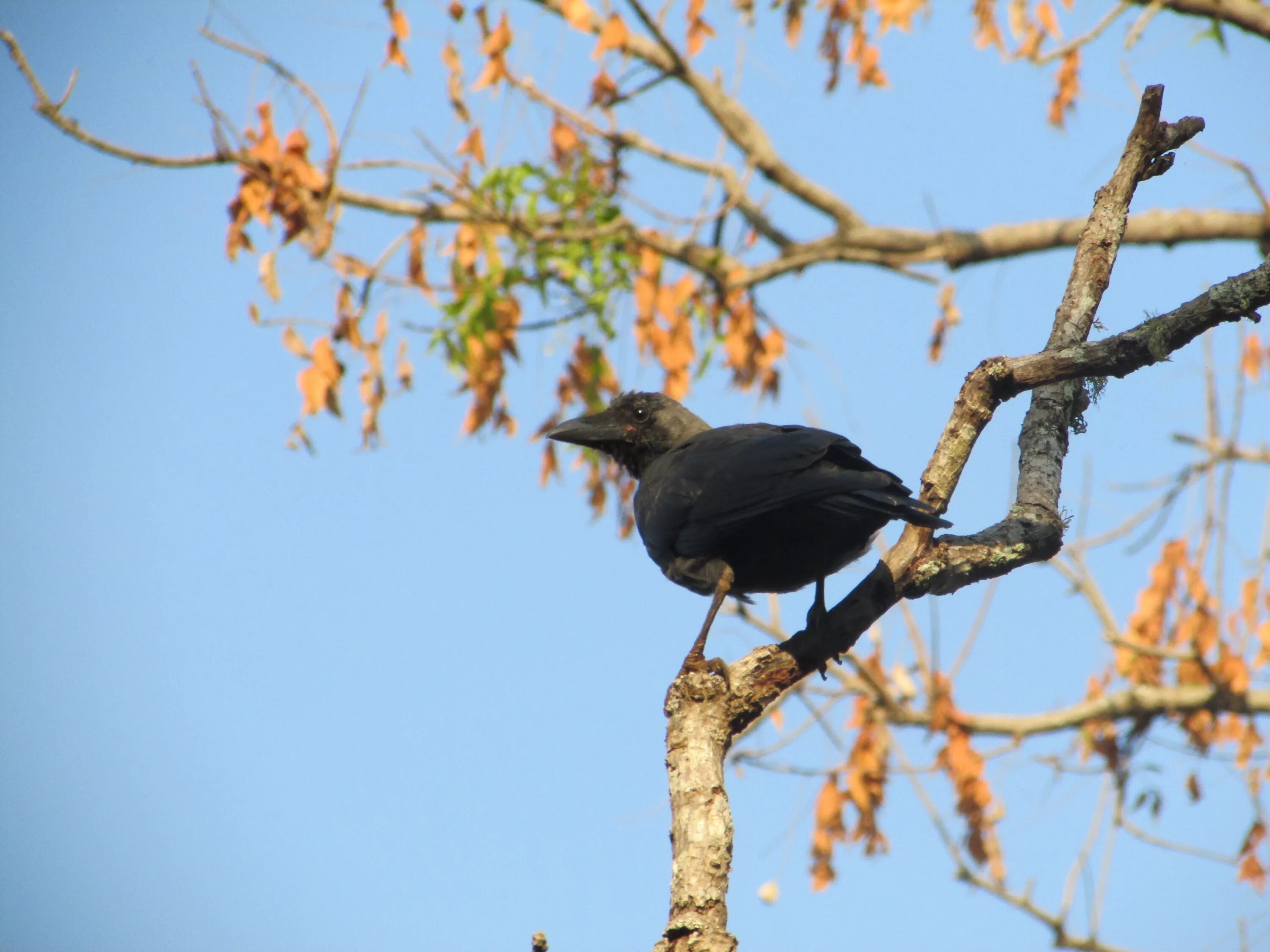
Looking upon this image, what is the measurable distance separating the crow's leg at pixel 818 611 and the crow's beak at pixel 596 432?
1.38 m

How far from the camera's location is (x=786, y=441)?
3967 millimetres

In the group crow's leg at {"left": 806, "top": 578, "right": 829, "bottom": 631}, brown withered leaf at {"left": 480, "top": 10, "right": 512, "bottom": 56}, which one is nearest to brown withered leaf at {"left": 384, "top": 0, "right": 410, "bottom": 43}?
brown withered leaf at {"left": 480, "top": 10, "right": 512, "bottom": 56}

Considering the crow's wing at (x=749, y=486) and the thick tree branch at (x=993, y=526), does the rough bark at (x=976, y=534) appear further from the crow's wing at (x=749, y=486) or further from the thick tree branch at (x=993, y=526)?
the crow's wing at (x=749, y=486)

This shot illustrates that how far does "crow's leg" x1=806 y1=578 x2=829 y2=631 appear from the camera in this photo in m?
3.44

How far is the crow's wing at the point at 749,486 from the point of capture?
139 inches

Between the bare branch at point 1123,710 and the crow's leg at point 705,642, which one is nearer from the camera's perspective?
the crow's leg at point 705,642

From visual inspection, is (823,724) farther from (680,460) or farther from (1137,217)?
(1137,217)

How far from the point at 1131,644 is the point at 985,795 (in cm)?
129

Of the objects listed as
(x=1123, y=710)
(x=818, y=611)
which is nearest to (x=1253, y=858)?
(x=1123, y=710)

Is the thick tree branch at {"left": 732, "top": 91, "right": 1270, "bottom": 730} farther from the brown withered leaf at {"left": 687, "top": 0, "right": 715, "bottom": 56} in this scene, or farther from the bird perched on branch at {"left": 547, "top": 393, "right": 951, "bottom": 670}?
the brown withered leaf at {"left": 687, "top": 0, "right": 715, "bottom": 56}

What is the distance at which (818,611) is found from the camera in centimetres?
390

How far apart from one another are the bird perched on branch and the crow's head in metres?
0.39

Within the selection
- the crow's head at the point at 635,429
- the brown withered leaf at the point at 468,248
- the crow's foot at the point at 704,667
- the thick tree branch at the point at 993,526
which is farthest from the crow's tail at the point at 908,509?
the brown withered leaf at the point at 468,248

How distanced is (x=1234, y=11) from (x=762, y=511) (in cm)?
499
